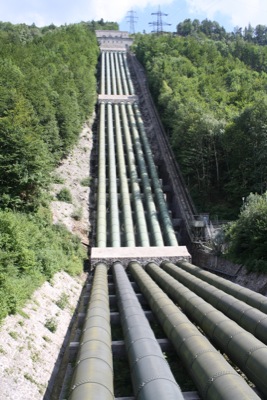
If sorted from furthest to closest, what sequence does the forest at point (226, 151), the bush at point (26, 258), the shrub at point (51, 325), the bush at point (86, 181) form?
the bush at point (86, 181), the forest at point (226, 151), the shrub at point (51, 325), the bush at point (26, 258)

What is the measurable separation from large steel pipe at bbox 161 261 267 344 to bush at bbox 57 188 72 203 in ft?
66.3

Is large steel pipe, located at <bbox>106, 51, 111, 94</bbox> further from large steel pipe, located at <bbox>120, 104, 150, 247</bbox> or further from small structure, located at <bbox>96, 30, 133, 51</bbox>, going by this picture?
large steel pipe, located at <bbox>120, 104, 150, 247</bbox>

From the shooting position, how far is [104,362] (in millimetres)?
13430

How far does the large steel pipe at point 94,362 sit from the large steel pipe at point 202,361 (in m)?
3.10

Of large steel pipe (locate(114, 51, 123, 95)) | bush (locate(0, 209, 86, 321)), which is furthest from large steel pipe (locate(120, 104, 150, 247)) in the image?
large steel pipe (locate(114, 51, 123, 95))

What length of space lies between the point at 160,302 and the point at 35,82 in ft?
120

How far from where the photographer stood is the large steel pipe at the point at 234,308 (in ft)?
55.4

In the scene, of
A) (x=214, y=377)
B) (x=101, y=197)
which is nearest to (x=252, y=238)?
(x=214, y=377)

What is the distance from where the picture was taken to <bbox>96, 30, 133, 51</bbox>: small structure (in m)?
135

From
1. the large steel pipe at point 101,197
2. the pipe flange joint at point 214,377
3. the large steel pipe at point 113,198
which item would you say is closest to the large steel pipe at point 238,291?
the pipe flange joint at point 214,377

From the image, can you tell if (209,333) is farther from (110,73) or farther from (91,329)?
(110,73)

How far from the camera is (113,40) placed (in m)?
140

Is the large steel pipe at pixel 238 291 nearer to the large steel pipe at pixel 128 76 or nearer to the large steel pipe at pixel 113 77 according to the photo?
the large steel pipe at pixel 113 77

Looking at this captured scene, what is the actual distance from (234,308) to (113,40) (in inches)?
5497
